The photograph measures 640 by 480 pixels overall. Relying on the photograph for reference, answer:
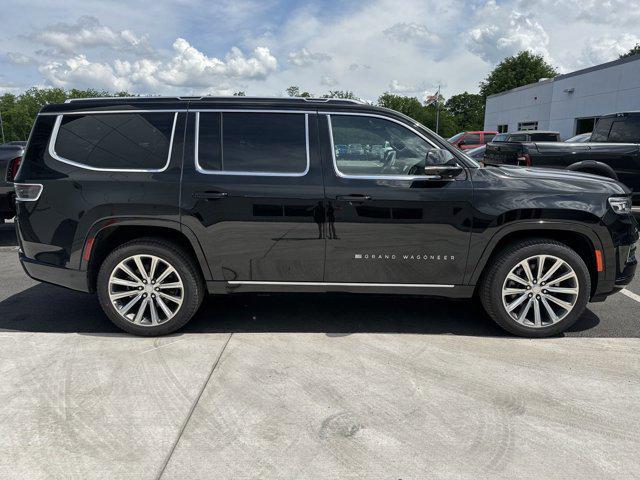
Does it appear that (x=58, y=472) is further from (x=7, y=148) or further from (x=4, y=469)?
(x=7, y=148)

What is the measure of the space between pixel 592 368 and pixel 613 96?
2723cm

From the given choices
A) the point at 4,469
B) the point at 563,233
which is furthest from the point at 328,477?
the point at 563,233

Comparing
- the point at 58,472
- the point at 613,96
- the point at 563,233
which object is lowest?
the point at 58,472

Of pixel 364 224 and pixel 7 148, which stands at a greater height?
pixel 7 148

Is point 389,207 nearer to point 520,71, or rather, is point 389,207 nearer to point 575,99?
point 575,99

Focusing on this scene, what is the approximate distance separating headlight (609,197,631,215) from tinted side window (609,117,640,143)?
6.15 metres

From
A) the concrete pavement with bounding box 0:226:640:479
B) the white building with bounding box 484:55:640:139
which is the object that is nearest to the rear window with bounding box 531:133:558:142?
the white building with bounding box 484:55:640:139

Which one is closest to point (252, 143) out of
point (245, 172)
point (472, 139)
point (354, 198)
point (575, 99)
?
point (245, 172)

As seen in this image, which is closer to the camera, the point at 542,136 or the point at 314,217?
the point at 314,217

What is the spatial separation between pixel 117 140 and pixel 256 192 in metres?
1.21

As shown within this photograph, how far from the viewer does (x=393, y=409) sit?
3.02 m

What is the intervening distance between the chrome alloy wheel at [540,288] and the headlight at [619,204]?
0.61 m

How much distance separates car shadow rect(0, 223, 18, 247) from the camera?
7.68 m

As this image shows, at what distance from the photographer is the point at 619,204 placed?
3.96 meters
